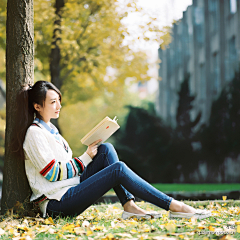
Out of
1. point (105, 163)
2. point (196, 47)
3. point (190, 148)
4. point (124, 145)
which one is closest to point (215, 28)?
point (196, 47)

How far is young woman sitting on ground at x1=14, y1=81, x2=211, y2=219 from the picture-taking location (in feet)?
9.91

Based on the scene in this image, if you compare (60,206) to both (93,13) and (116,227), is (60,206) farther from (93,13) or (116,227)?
(93,13)

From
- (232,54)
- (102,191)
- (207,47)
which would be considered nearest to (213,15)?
(207,47)

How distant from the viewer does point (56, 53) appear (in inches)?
361

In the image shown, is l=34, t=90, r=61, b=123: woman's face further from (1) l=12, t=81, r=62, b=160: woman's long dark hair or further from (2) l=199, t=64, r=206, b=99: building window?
(2) l=199, t=64, r=206, b=99: building window

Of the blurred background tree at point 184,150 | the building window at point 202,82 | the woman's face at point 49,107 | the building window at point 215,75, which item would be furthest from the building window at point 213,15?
the woman's face at point 49,107

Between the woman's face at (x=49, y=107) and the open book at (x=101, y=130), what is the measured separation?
0.44 metres

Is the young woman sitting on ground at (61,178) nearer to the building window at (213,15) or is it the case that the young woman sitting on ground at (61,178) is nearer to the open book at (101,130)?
the open book at (101,130)

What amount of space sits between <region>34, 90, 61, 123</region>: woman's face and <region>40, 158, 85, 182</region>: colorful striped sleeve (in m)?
0.53

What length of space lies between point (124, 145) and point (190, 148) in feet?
9.14

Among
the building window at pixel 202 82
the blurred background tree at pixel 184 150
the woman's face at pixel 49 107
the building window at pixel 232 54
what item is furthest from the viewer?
the building window at pixel 202 82

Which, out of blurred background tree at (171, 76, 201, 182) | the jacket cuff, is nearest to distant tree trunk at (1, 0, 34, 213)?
the jacket cuff

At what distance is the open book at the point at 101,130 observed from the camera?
10.5ft

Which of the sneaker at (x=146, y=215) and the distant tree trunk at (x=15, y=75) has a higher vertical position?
the distant tree trunk at (x=15, y=75)
